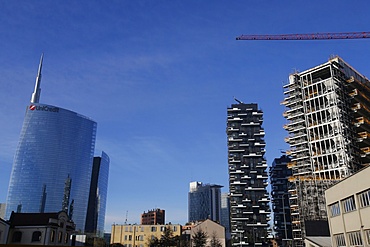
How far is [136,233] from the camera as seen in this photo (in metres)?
112

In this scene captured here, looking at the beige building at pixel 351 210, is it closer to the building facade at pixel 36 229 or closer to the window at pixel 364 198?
the window at pixel 364 198

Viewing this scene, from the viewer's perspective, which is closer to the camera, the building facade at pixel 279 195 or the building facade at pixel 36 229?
the building facade at pixel 36 229

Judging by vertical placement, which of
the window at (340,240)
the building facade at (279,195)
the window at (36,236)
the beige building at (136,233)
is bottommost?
the window at (340,240)

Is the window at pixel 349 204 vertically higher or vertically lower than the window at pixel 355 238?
higher

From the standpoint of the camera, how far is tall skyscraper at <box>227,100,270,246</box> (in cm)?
12925

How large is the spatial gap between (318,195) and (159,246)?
145ft

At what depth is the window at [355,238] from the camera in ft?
128

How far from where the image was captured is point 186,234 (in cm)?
12738

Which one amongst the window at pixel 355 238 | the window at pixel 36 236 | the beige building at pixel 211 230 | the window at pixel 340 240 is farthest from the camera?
the beige building at pixel 211 230

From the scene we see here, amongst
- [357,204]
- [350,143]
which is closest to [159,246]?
[350,143]

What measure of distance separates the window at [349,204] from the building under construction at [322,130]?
2012 inches

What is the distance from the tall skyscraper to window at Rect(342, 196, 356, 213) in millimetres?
81370

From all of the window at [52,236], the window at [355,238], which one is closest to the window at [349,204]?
the window at [355,238]

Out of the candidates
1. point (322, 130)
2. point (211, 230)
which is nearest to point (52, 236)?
point (211, 230)
